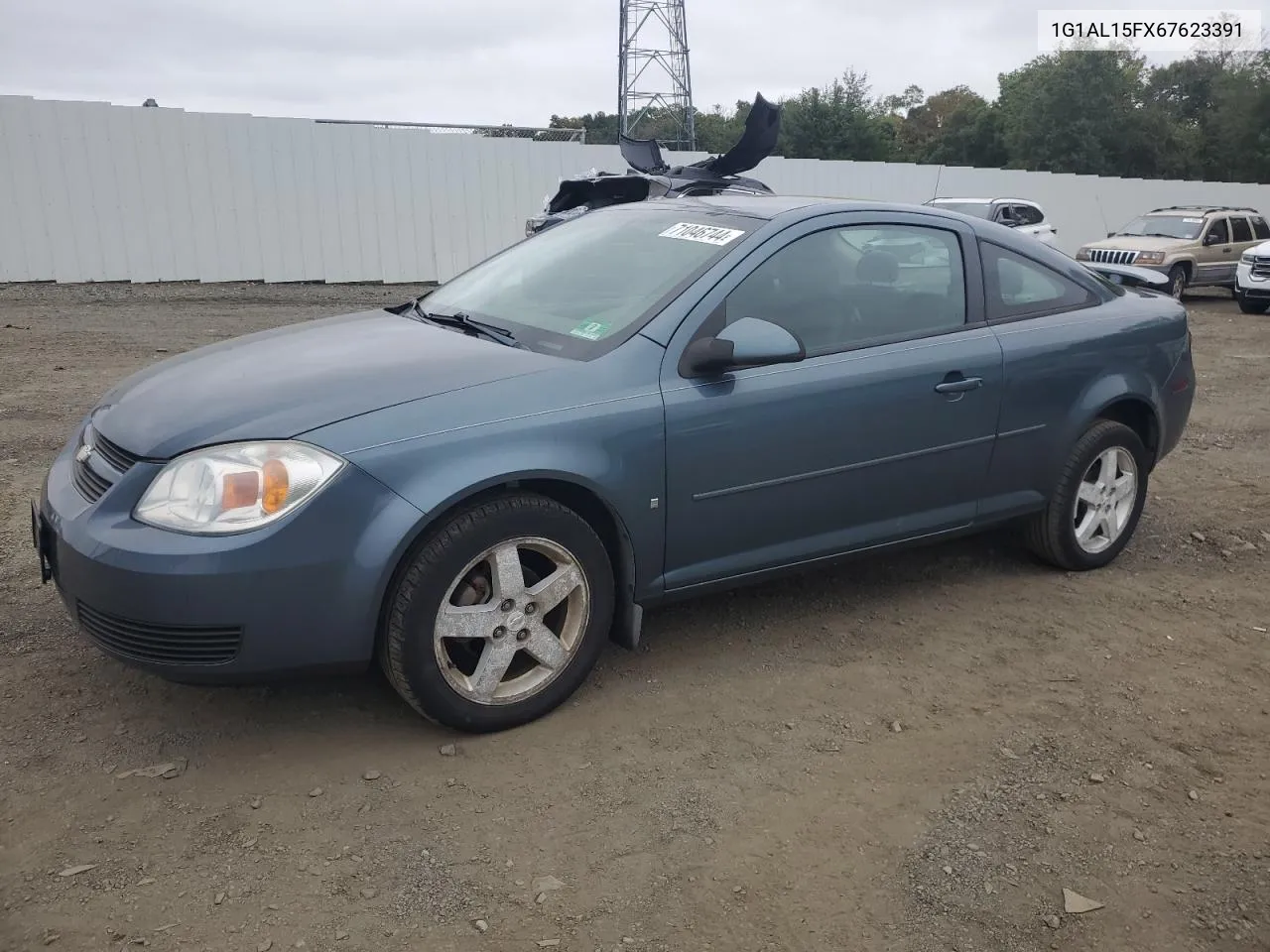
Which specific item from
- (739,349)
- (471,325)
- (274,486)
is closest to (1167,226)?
(739,349)

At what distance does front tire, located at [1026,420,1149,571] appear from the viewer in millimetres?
4566

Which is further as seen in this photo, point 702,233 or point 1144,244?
point 1144,244

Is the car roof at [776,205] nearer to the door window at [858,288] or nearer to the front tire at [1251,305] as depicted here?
the door window at [858,288]

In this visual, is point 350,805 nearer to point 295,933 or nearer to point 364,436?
point 295,933

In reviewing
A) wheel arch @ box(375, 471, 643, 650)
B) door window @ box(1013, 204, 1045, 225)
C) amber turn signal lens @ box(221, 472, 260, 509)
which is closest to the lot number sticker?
wheel arch @ box(375, 471, 643, 650)

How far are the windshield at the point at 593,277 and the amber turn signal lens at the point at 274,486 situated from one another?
99cm

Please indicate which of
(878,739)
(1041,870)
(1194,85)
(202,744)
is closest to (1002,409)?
(878,739)

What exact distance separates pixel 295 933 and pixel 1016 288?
3.53m

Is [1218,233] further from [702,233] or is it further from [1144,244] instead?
[702,233]

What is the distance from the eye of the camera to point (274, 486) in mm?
2852

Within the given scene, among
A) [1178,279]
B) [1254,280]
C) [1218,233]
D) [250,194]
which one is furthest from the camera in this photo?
[1218,233]

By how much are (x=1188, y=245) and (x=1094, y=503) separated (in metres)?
16.1

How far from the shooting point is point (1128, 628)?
13.8 feet

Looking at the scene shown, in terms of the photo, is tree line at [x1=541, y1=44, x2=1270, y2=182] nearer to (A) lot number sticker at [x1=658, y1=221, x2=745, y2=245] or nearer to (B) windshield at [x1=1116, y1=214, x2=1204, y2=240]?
(B) windshield at [x1=1116, y1=214, x2=1204, y2=240]
